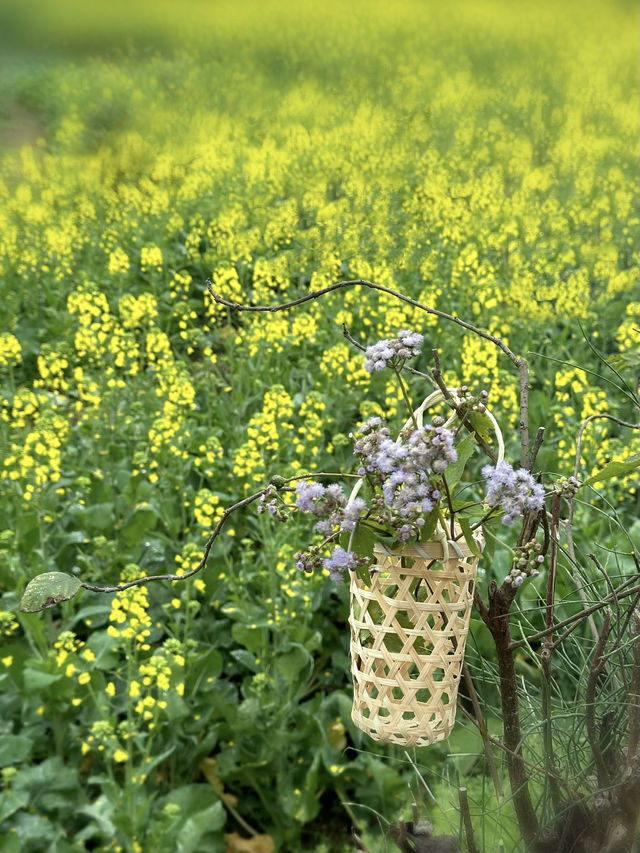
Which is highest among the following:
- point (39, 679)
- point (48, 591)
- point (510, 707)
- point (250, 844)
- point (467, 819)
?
point (48, 591)

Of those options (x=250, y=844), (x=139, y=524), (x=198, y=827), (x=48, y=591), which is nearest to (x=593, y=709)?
(x=48, y=591)

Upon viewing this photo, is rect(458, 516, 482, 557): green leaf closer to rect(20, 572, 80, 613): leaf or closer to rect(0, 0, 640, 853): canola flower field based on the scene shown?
rect(0, 0, 640, 853): canola flower field

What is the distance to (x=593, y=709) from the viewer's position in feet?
2.62

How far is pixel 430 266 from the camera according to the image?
350 cm

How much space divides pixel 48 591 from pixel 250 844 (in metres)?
1.35

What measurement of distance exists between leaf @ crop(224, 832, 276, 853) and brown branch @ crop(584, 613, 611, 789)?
1215 mm

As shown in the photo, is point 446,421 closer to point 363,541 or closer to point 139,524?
point 363,541

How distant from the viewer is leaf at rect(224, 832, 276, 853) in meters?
1.87

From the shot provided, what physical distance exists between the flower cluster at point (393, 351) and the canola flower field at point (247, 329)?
0.41ft

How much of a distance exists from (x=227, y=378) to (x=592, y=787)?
238 cm

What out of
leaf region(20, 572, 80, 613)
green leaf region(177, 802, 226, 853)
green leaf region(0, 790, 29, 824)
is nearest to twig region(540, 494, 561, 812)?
leaf region(20, 572, 80, 613)

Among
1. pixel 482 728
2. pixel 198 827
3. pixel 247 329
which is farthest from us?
pixel 247 329

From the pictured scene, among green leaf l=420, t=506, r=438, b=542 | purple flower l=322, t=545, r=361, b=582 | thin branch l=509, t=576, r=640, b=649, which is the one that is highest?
green leaf l=420, t=506, r=438, b=542

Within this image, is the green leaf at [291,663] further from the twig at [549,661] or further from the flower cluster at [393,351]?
the flower cluster at [393,351]
